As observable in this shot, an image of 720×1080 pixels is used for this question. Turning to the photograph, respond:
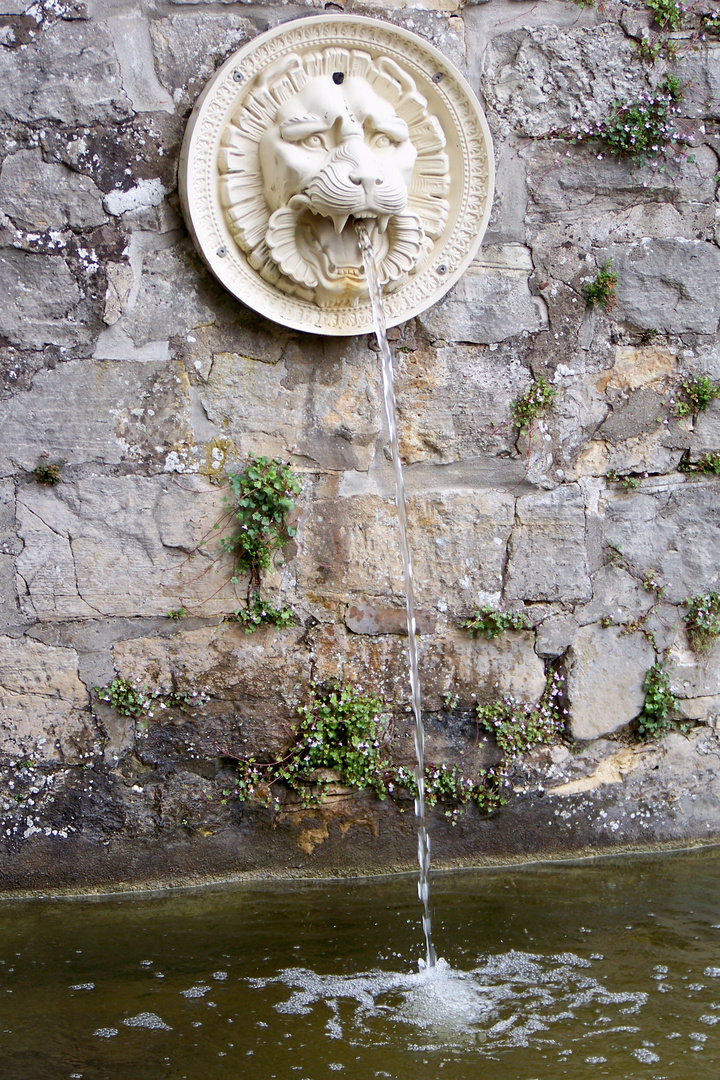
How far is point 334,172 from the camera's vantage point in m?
2.38

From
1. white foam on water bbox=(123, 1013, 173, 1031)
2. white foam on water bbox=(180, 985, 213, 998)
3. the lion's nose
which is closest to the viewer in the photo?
white foam on water bbox=(123, 1013, 173, 1031)

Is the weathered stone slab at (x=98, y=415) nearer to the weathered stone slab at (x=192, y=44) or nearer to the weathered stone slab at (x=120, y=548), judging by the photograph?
the weathered stone slab at (x=120, y=548)

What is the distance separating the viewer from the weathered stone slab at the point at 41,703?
2.52 metres

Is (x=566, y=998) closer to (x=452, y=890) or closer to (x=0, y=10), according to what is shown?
(x=452, y=890)

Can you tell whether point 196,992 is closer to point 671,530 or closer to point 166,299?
point 166,299

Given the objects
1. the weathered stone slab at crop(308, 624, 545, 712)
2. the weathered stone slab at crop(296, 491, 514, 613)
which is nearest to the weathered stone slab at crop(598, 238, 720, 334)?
the weathered stone slab at crop(296, 491, 514, 613)

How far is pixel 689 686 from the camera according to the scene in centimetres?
288

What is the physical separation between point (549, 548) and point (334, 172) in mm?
1217

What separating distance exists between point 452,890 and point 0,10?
2.63m

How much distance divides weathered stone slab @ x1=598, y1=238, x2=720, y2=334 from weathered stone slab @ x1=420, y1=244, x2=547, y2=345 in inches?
10.0

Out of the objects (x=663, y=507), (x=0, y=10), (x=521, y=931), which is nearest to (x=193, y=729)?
(x=521, y=931)

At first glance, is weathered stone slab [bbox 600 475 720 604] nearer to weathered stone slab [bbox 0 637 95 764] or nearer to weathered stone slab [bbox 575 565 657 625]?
weathered stone slab [bbox 575 565 657 625]

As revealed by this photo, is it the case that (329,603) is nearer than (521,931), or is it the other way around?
(521,931)

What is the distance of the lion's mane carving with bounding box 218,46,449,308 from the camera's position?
2.41m
